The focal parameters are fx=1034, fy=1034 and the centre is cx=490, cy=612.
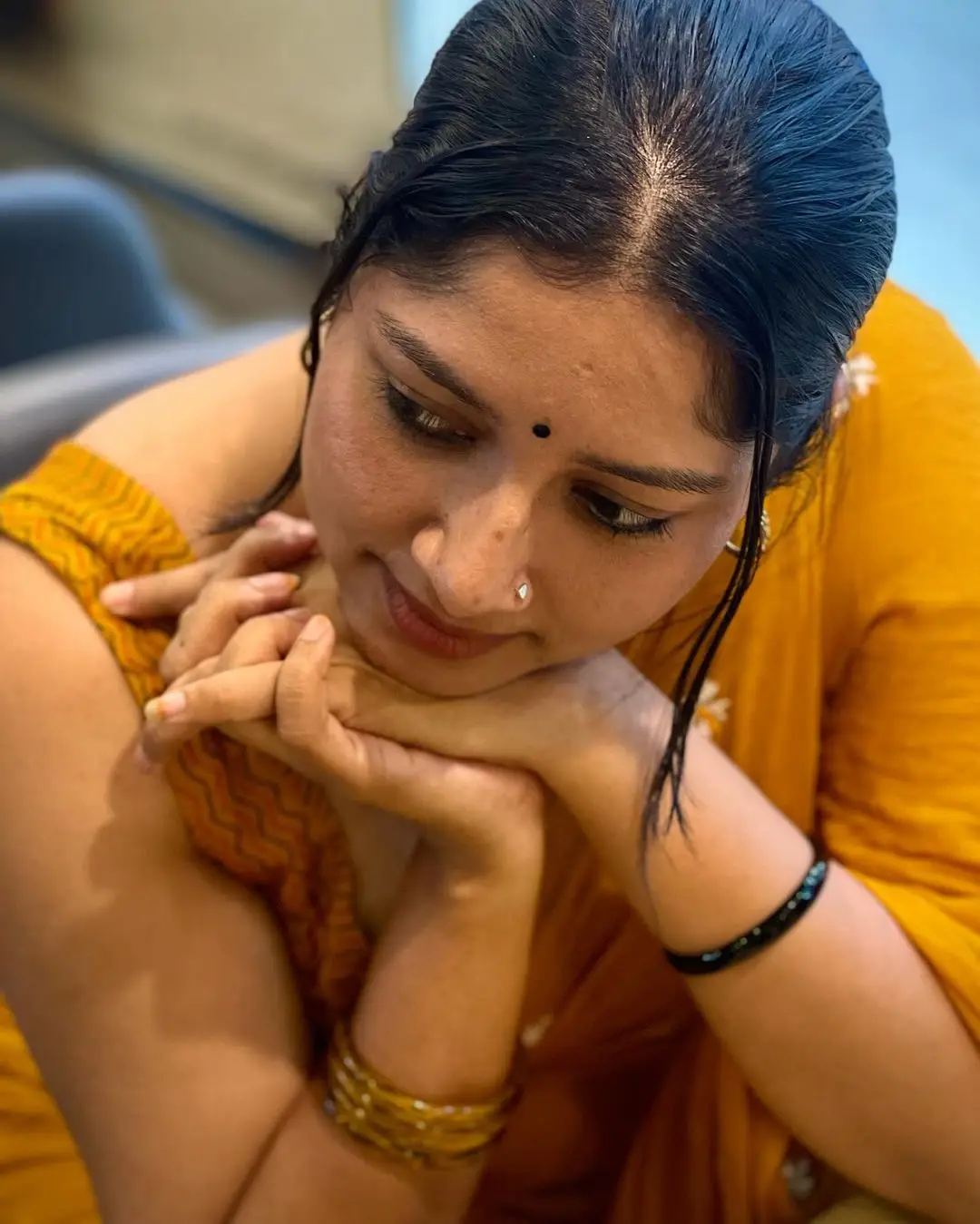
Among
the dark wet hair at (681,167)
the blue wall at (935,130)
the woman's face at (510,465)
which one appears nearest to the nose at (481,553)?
the woman's face at (510,465)

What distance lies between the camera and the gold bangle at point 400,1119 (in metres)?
0.69

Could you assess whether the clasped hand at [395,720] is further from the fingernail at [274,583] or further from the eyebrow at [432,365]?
the eyebrow at [432,365]

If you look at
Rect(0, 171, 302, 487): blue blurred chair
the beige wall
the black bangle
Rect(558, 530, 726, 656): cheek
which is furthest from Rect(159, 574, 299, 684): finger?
the beige wall

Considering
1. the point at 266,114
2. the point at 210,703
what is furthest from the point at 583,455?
the point at 266,114

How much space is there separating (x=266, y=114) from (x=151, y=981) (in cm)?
269

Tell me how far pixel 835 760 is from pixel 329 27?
7.64 ft

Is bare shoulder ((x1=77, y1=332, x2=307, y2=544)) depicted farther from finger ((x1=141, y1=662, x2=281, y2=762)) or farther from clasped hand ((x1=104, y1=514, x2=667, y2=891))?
finger ((x1=141, y1=662, x2=281, y2=762))

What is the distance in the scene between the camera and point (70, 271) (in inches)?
55.2

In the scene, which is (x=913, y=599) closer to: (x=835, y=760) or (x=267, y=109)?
(x=835, y=760)

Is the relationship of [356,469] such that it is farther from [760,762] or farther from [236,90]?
[236,90]

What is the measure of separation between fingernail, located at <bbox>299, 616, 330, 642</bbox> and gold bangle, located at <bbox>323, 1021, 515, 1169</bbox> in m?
0.30

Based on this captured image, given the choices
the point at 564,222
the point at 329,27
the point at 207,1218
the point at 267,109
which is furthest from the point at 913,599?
the point at 267,109

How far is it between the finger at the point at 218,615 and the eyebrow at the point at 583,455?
0.71 ft

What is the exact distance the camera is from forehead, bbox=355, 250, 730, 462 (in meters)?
0.46
